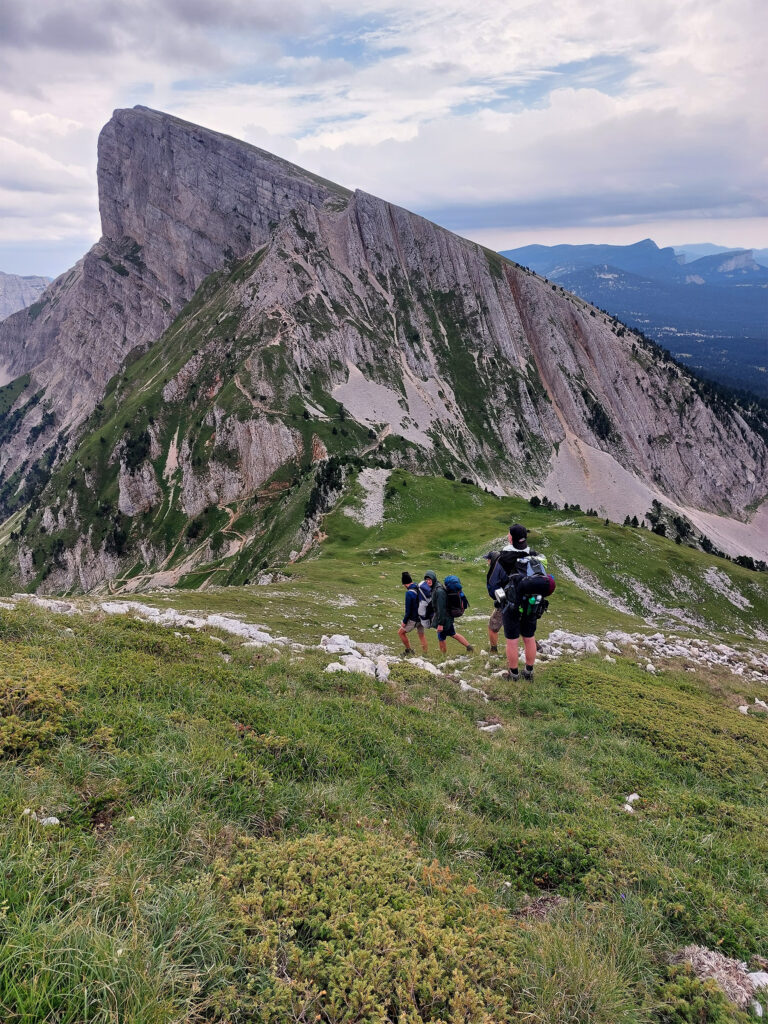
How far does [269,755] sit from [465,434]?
441 feet

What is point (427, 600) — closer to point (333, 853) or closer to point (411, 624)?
point (411, 624)

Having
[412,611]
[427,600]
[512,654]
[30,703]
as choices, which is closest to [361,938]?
[30,703]

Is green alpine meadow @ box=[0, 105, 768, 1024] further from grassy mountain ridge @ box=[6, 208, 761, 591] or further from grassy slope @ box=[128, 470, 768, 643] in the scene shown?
grassy mountain ridge @ box=[6, 208, 761, 591]

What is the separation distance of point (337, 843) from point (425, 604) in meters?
12.1

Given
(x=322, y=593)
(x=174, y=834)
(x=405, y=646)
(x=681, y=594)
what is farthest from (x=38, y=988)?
(x=681, y=594)

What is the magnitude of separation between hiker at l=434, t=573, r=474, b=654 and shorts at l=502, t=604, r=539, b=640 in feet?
9.29

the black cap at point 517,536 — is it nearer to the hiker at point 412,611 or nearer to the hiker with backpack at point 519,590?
the hiker with backpack at point 519,590

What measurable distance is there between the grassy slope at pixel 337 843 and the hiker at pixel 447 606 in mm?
4789

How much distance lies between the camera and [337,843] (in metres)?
5.14

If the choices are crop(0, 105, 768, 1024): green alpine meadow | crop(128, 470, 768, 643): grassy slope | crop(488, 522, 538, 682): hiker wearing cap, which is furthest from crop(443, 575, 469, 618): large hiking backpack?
crop(128, 470, 768, 643): grassy slope

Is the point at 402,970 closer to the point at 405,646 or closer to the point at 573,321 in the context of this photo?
the point at 405,646

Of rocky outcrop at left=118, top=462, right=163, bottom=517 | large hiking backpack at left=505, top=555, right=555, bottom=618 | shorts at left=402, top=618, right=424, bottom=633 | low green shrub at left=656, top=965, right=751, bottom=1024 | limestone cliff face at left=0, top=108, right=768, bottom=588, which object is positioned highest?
limestone cliff face at left=0, top=108, right=768, bottom=588

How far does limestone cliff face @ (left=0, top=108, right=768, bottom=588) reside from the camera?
11594 cm

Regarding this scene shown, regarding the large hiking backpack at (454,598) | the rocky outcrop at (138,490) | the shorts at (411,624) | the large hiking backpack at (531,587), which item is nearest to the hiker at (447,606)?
the large hiking backpack at (454,598)
